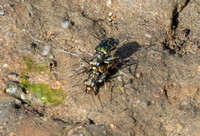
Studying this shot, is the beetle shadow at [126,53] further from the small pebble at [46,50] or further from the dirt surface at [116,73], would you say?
the small pebble at [46,50]

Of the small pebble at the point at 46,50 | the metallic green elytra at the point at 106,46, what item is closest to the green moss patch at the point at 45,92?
the small pebble at the point at 46,50

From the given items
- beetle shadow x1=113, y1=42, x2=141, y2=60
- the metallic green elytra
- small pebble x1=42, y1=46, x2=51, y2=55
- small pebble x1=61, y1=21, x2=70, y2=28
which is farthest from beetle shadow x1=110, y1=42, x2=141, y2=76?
small pebble x1=42, y1=46, x2=51, y2=55

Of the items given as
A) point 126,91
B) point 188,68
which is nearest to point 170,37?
point 188,68

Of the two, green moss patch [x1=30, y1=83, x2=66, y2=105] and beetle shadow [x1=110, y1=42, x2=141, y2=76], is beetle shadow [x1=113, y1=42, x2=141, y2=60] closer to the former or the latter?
beetle shadow [x1=110, y1=42, x2=141, y2=76]

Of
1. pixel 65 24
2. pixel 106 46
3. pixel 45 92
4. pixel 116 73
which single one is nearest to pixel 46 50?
pixel 65 24

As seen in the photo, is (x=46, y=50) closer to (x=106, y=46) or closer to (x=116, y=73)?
(x=106, y=46)
